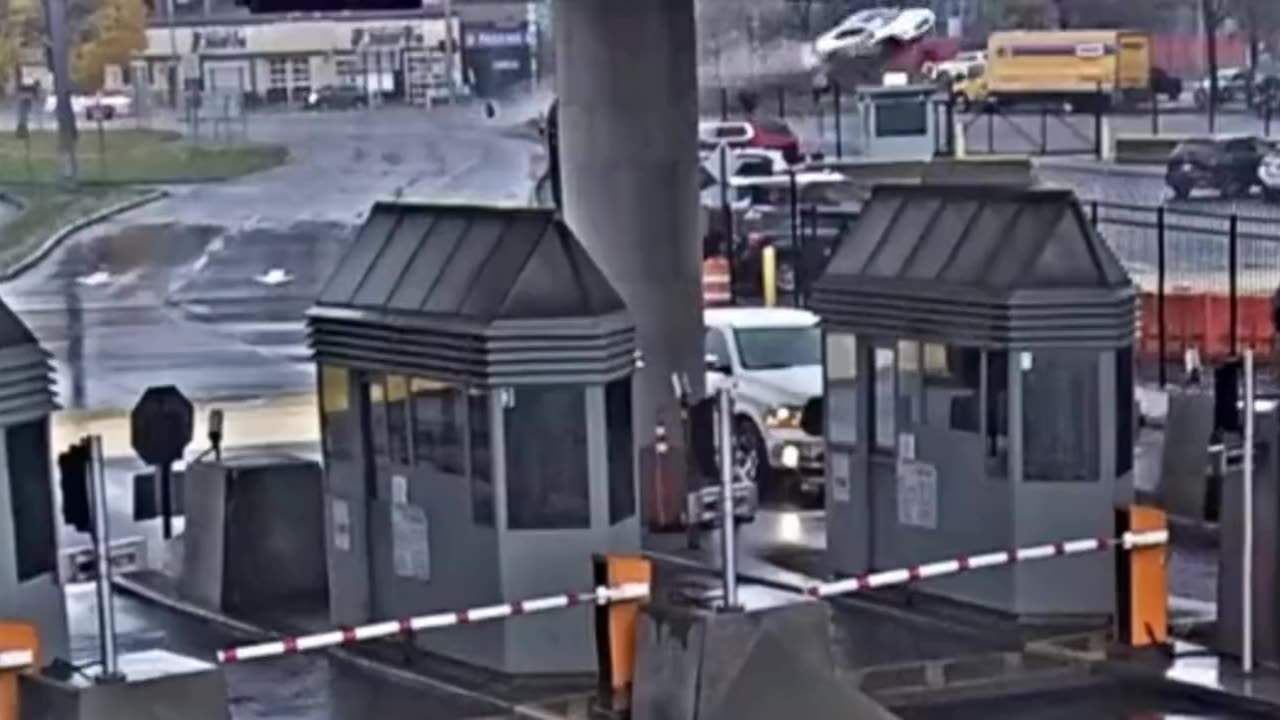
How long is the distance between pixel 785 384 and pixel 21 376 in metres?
9.72

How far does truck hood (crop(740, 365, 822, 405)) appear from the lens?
79.5 ft

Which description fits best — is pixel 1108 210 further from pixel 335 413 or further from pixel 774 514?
pixel 335 413

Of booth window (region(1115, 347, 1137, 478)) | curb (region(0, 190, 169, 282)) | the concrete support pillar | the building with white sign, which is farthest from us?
the building with white sign

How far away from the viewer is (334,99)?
53062 millimetres

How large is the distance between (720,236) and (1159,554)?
73.3 ft

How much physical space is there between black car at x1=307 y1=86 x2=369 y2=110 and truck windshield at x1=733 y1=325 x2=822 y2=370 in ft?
92.8

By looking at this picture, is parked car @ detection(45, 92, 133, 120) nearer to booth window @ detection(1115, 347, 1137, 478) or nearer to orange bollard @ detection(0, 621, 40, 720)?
booth window @ detection(1115, 347, 1137, 478)

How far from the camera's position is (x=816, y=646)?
13844 mm

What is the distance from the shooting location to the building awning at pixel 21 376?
52.2ft

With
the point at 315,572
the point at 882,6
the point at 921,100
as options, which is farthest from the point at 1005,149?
the point at 315,572

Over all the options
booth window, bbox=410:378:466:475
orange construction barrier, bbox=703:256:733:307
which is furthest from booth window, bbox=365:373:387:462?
orange construction barrier, bbox=703:256:733:307

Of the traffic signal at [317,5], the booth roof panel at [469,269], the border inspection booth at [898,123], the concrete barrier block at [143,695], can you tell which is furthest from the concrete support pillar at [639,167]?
the border inspection booth at [898,123]

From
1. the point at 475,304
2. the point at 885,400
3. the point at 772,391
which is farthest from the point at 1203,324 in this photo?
the point at 475,304

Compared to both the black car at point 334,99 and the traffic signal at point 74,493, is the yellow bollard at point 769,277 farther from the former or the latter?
the traffic signal at point 74,493
